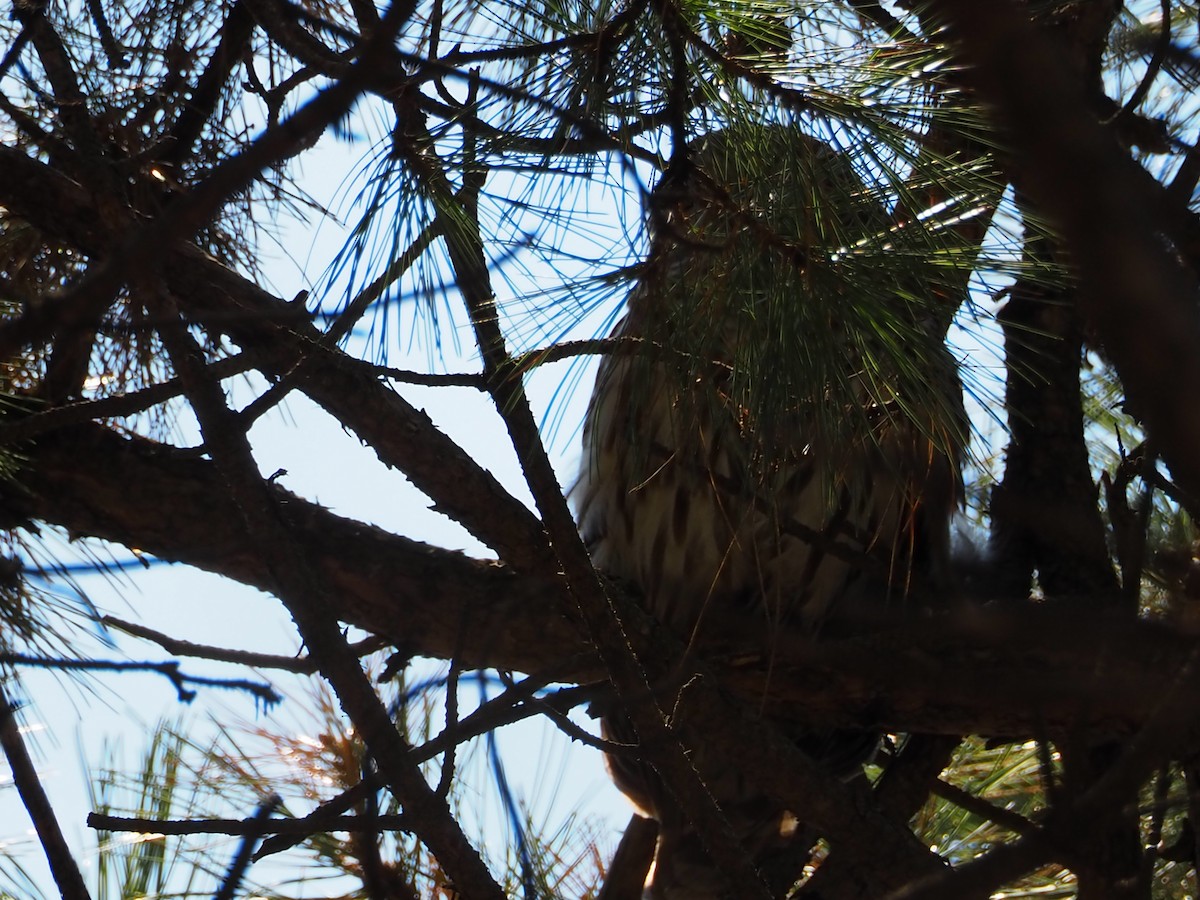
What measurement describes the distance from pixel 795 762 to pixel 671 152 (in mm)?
963

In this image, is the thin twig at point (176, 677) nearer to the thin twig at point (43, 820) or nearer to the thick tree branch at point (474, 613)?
the thin twig at point (43, 820)

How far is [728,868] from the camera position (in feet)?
5.50

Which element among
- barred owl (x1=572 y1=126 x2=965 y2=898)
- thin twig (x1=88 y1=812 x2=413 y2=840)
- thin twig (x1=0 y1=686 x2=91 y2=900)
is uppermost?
barred owl (x1=572 y1=126 x2=965 y2=898)

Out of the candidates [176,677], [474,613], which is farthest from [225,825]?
[474,613]

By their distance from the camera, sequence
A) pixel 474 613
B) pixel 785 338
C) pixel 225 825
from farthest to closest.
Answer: pixel 474 613
pixel 785 338
pixel 225 825

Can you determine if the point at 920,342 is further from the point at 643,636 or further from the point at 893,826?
the point at 893,826

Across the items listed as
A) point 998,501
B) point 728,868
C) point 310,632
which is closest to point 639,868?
point 998,501

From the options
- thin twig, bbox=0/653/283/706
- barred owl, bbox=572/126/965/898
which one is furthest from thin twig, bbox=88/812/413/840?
barred owl, bbox=572/126/965/898

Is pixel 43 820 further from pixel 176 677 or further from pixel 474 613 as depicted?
pixel 474 613

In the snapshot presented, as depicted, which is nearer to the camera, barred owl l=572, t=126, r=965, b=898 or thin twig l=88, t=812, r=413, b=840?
thin twig l=88, t=812, r=413, b=840

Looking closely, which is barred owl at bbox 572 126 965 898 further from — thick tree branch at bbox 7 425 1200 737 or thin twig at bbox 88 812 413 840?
thin twig at bbox 88 812 413 840

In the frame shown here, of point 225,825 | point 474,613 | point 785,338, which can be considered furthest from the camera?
point 474,613

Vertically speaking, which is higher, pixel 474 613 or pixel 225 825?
pixel 474 613

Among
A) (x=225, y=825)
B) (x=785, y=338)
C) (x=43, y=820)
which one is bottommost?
(x=225, y=825)
